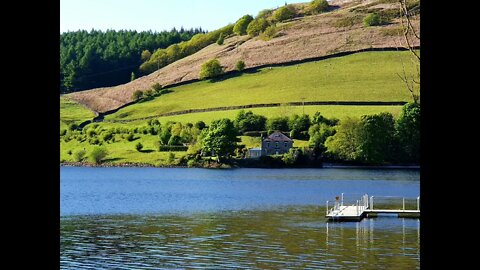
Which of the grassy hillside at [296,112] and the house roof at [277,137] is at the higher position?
the grassy hillside at [296,112]

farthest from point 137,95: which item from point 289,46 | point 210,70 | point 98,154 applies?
point 289,46

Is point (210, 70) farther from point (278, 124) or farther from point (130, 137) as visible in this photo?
point (278, 124)

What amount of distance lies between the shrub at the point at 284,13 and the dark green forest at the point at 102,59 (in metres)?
29.4

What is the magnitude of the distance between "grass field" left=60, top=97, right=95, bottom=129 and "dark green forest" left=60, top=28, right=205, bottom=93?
9888mm

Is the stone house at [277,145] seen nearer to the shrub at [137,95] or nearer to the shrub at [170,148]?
the shrub at [170,148]

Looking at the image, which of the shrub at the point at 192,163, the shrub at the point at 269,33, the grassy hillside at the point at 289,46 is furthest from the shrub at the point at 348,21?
the shrub at the point at 192,163

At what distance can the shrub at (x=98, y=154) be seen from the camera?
131 metres

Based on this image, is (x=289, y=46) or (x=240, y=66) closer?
(x=240, y=66)

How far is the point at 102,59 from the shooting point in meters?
182

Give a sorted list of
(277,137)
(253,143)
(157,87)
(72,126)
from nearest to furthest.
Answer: (277,137), (253,143), (72,126), (157,87)

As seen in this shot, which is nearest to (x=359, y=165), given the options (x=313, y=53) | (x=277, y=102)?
(x=277, y=102)

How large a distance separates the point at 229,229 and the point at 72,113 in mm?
113525
